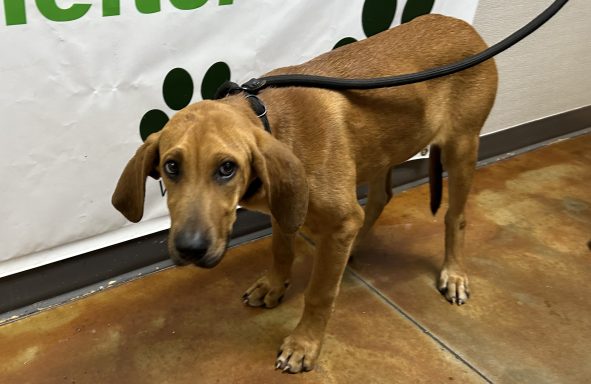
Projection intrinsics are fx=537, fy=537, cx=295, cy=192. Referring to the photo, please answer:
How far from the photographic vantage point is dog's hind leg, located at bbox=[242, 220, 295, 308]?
9.14 feet

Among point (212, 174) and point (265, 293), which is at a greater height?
point (212, 174)

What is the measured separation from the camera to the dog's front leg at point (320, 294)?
2.28 meters

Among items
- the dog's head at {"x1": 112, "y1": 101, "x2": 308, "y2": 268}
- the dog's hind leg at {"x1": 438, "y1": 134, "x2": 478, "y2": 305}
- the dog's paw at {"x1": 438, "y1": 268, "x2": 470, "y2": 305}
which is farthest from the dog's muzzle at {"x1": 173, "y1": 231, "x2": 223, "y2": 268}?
the dog's paw at {"x1": 438, "y1": 268, "x2": 470, "y2": 305}

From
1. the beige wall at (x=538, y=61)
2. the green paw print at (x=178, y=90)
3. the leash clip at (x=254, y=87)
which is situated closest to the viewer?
the leash clip at (x=254, y=87)

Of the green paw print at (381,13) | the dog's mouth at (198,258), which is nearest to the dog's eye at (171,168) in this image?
the dog's mouth at (198,258)

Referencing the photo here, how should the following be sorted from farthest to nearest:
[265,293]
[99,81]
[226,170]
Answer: [265,293] → [99,81] → [226,170]

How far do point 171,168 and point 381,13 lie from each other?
1.99 meters

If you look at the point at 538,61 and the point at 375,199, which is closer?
the point at 375,199

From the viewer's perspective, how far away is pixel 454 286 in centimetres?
295

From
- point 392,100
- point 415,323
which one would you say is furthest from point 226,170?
point 415,323

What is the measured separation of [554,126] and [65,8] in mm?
4157

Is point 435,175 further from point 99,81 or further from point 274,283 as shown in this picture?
point 99,81

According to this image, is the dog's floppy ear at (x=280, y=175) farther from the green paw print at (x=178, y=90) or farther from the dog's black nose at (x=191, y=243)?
the green paw print at (x=178, y=90)

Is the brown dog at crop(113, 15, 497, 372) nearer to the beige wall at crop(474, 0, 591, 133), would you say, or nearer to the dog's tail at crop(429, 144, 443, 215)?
the dog's tail at crop(429, 144, 443, 215)
